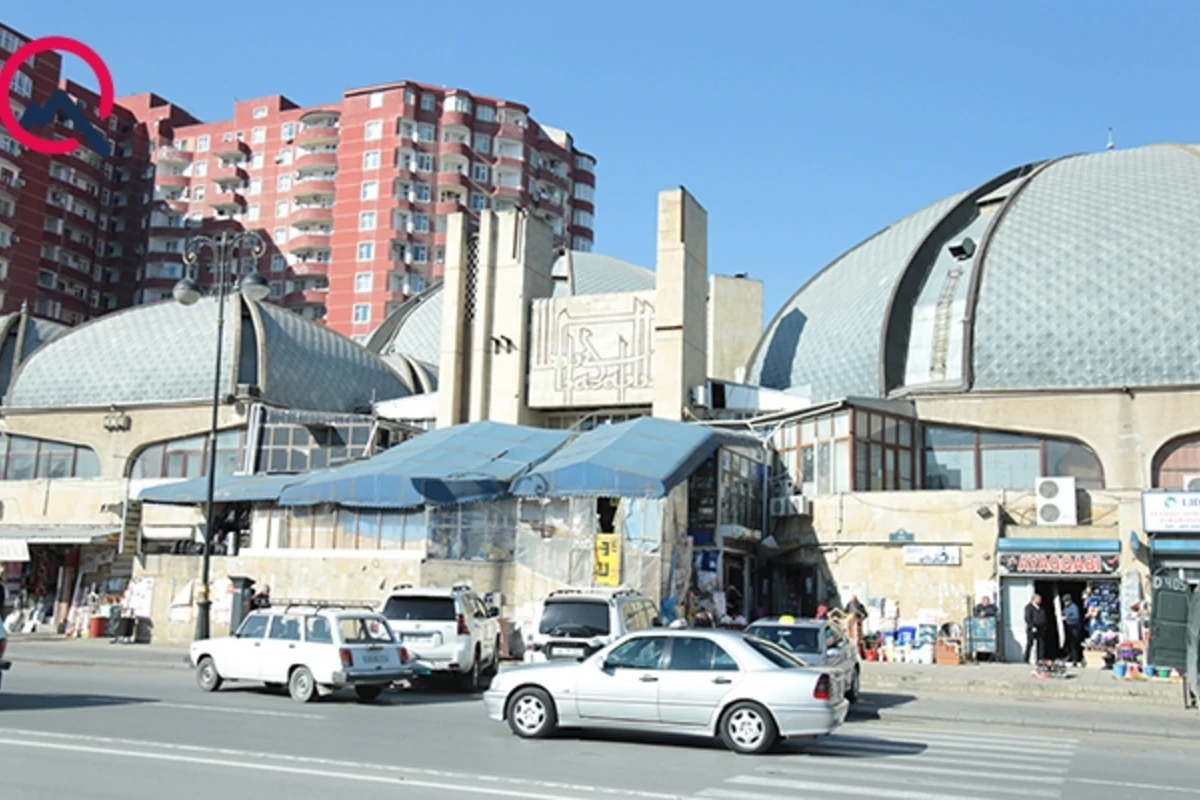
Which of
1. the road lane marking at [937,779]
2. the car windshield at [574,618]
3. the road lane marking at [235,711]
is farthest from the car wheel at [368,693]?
the road lane marking at [937,779]

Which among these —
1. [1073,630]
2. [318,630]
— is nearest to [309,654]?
[318,630]

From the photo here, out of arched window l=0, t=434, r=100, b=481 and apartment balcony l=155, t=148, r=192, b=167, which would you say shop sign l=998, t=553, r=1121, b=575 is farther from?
apartment balcony l=155, t=148, r=192, b=167

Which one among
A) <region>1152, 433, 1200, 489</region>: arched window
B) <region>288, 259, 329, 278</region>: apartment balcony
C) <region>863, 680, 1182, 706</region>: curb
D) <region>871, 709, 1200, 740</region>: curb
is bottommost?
<region>871, 709, 1200, 740</region>: curb

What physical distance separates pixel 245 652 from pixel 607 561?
1079cm

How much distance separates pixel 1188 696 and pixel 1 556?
35.2 m

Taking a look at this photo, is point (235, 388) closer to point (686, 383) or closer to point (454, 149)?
point (686, 383)

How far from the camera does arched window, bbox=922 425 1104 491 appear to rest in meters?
36.0

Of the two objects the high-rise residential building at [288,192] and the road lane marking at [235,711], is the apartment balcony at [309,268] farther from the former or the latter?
the road lane marking at [235,711]

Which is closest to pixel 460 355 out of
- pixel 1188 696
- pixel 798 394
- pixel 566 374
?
pixel 566 374

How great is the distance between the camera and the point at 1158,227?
Result: 38.2 m

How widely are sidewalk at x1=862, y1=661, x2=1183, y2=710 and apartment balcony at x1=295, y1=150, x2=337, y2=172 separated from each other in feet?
266

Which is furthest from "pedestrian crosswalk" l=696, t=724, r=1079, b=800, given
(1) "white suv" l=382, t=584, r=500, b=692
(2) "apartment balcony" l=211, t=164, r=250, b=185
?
(2) "apartment balcony" l=211, t=164, r=250, b=185

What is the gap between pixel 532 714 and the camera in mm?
14242

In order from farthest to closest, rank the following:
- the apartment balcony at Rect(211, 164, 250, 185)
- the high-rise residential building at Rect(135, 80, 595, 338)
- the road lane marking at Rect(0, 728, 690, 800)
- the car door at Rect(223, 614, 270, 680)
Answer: the apartment balcony at Rect(211, 164, 250, 185) → the high-rise residential building at Rect(135, 80, 595, 338) → the car door at Rect(223, 614, 270, 680) → the road lane marking at Rect(0, 728, 690, 800)
